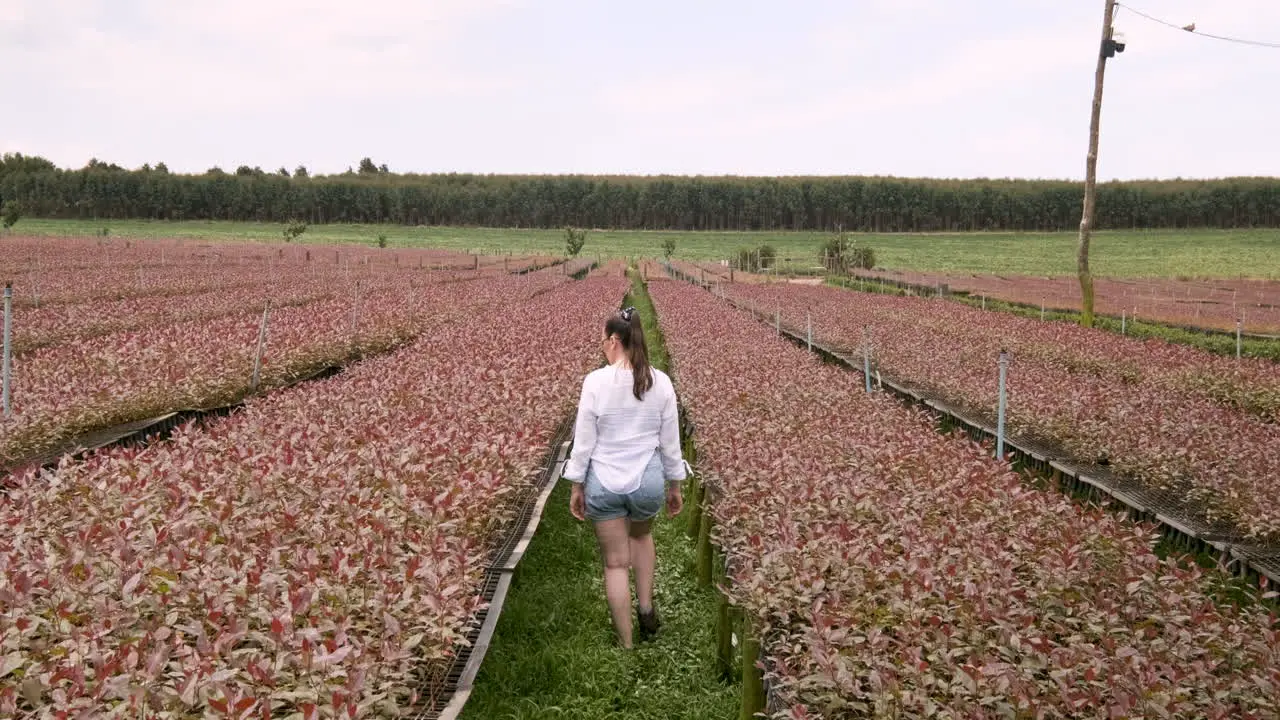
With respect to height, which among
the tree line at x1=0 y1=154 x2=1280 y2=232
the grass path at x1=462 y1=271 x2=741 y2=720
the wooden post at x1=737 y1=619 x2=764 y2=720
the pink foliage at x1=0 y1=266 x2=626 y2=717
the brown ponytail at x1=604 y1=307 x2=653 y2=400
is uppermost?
the tree line at x1=0 y1=154 x2=1280 y2=232

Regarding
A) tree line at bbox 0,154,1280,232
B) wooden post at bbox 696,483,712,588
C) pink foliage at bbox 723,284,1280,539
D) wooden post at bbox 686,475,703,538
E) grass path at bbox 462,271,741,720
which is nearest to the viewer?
grass path at bbox 462,271,741,720

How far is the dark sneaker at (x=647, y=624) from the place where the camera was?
5.91 meters

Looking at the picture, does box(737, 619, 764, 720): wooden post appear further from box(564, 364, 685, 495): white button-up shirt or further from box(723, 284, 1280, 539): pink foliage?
box(723, 284, 1280, 539): pink foliage

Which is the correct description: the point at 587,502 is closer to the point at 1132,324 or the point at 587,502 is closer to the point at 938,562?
the point at 938,562

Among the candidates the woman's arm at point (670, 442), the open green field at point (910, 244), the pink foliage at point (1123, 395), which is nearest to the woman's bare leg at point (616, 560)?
the woman's arm at point (670, 442)

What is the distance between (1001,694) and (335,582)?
262cm

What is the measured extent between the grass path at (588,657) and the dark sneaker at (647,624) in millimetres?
62

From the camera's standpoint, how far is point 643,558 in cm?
575

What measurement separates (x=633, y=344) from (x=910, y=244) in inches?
3974

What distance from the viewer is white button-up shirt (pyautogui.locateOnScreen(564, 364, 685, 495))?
540 cm

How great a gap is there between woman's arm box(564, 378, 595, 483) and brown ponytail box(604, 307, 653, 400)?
27 cm

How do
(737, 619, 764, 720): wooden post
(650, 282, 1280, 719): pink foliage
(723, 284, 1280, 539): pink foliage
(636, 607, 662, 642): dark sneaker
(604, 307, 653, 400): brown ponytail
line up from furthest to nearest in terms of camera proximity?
1. (723, 284, 1280, 539): pink foliage
2. (636, 607, 662, 642): dark sneaker
3. (604, 307, 653, 400): brown ponytail
4. (737, 619, 764, 720): wooden post
5. (650, 282, 1280, 719): pink foliage

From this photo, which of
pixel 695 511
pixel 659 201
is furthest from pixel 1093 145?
pixel 659 201

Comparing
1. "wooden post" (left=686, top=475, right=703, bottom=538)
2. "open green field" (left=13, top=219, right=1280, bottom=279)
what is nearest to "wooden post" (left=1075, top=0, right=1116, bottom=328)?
"wooden post" (left=686, top=475, right=703, bottom=538)
